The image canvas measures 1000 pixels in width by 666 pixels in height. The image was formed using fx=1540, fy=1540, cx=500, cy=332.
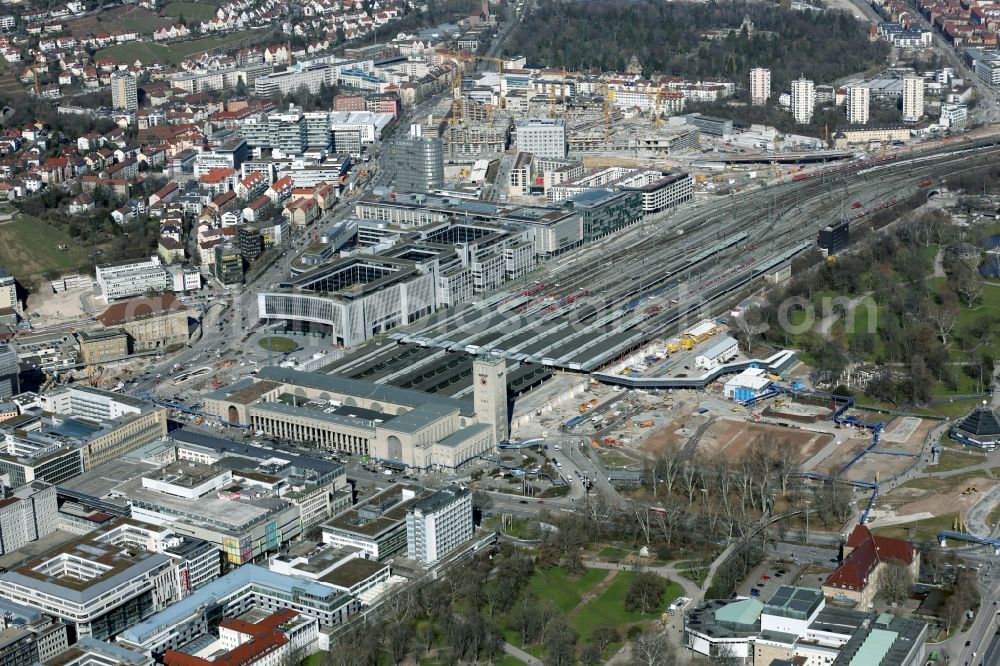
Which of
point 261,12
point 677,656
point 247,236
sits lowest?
point 677,656

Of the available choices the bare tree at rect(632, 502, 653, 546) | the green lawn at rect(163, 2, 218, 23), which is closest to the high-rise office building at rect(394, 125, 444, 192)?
the bare tree at rect(632, 502, 653, 546)

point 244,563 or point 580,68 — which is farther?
point 580,68

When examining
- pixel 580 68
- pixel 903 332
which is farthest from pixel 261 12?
pixel 903 332

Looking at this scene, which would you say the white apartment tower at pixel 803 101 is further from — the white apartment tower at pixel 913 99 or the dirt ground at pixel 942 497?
the dirt ground at pixel 942 497

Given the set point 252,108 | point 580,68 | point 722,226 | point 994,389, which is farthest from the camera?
point 580,68

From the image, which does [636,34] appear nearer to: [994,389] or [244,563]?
[994,389]

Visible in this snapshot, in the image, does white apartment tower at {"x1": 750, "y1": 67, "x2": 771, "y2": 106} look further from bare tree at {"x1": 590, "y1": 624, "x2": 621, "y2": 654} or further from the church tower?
bare tree at {"x1": 590, "y1": 624, "x2": 621, "y2": 654}

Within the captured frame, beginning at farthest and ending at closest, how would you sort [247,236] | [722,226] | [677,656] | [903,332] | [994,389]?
1. [722,226]
2. [247,236]
3. [903,332]
4. [994,389]
5. [677,656]
